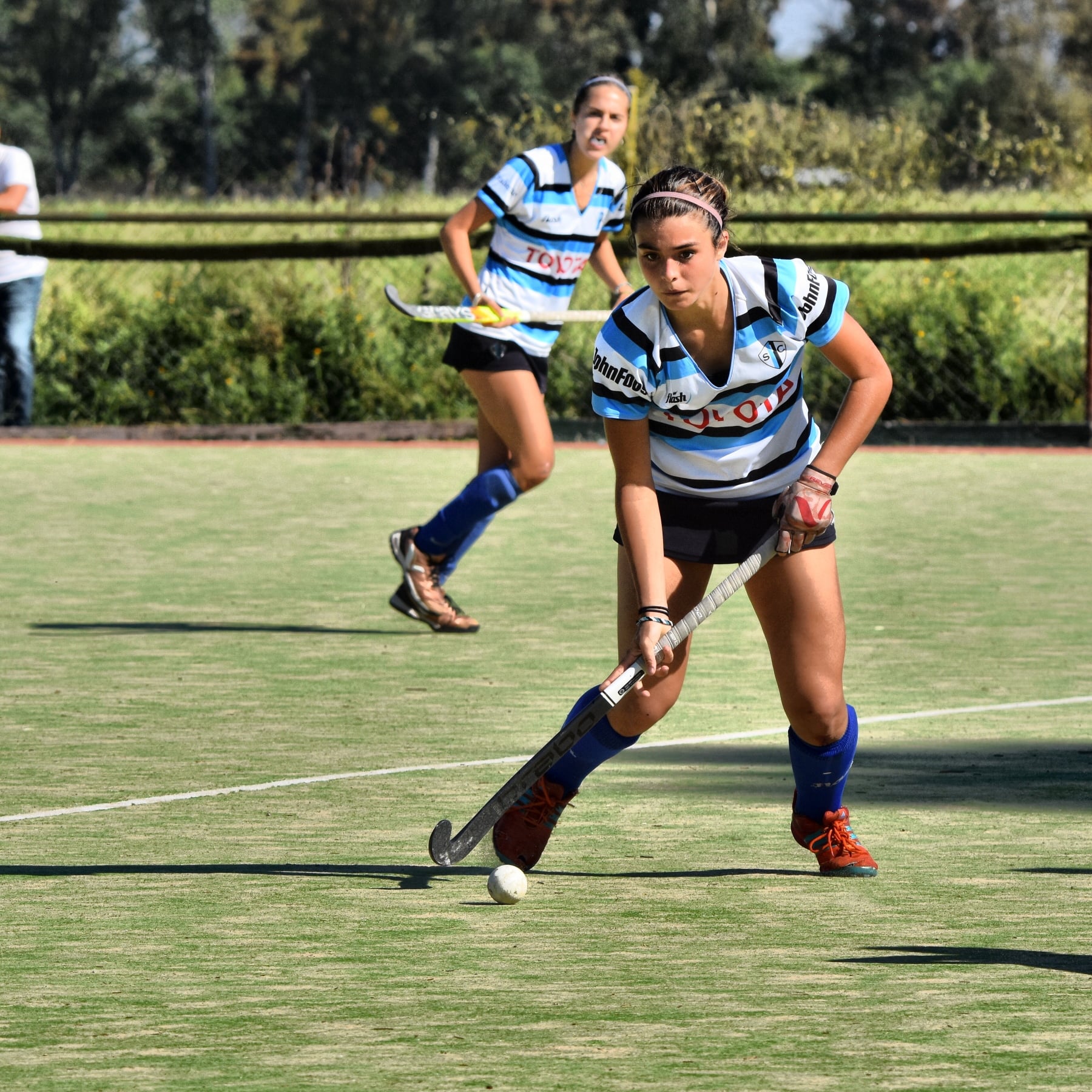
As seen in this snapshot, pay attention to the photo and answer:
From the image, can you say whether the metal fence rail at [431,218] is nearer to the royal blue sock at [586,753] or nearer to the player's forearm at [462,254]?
the player's forearm at [462,254]

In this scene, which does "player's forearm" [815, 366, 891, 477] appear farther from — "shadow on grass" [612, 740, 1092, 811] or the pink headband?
"shadow on grass" [612, 740, 1092, 811]

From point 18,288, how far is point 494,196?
8617 mm

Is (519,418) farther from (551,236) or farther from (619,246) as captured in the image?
(619,246)

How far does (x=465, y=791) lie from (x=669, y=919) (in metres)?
1.51

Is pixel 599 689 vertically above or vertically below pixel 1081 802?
above

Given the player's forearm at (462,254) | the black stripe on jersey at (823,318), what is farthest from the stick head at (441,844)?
the player's forearm at (462,254)

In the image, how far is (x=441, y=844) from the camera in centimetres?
513

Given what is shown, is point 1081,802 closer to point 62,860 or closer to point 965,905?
point 965,905

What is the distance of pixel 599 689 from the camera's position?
5.00 metres

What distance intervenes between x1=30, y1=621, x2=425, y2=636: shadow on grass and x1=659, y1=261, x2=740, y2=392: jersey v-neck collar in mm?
4357

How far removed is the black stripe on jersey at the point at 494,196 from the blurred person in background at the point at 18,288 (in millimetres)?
7562

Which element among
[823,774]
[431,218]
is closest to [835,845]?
[823,774]

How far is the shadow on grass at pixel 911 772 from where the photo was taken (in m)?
A: 6.00

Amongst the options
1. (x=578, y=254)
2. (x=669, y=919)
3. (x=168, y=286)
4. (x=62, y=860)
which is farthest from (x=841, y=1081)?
(x=168, y=286)
